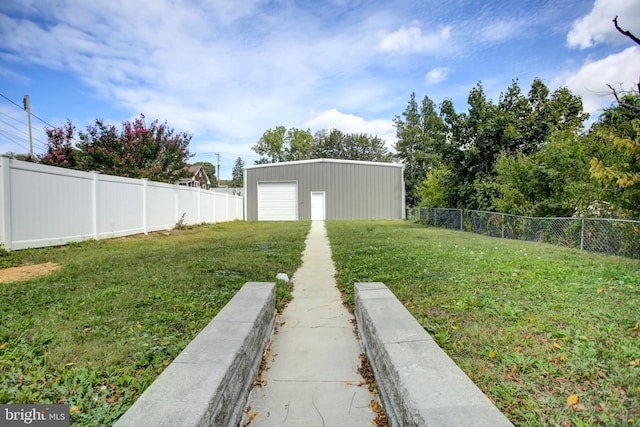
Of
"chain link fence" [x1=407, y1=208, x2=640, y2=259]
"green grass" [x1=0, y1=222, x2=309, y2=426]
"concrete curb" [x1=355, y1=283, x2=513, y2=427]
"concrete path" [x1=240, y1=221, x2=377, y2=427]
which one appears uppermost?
"chain link fence" [x1=407, y1=208, x2=640, y2=259]

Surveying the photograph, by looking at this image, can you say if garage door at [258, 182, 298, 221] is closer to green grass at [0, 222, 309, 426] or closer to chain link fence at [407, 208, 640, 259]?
chain link fence at [407, 208, 640, 259]

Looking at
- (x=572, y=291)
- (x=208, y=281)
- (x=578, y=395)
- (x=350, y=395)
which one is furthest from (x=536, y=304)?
(x=208, y=281)

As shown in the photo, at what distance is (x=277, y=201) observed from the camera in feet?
71.2

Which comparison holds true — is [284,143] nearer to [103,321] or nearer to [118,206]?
[118,206]

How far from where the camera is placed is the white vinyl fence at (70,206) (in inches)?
237

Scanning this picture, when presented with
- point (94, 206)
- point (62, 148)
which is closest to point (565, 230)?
point (94, 206)

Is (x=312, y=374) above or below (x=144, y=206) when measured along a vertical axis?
below

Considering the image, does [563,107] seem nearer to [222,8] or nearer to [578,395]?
[222,8]

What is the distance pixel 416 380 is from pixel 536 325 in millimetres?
1854

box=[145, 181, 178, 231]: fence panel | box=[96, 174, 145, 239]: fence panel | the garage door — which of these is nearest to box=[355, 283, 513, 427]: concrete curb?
box=[96, 174, 145, 239]: fence panel

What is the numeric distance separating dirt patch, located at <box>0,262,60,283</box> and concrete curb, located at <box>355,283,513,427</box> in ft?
16.4

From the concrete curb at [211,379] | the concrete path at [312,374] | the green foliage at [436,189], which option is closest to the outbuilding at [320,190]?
the green foliage at [436,189]

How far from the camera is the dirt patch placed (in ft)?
14.8

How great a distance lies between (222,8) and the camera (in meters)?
7.59
